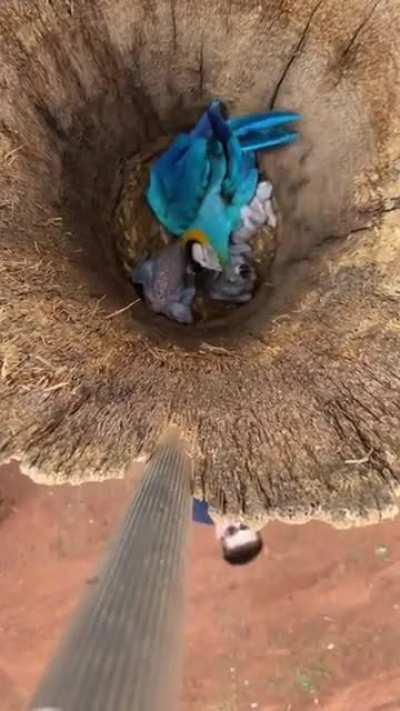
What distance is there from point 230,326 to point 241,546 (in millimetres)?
771

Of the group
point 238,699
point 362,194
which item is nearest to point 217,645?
point 238,699

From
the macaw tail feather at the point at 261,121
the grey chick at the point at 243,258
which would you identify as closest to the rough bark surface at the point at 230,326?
the macaw tail feather at the point at 261,121

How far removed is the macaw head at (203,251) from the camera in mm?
1713

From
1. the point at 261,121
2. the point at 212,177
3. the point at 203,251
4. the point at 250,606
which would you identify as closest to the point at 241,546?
the point at 250,606

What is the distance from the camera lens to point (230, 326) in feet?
5.43

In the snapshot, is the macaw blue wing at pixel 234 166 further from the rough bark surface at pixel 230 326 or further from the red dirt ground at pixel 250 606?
the red dirt ground at pixel 250 606

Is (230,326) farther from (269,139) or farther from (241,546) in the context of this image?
(241,546)

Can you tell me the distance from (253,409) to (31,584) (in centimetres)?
116

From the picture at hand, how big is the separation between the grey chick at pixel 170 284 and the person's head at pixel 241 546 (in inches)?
28.2

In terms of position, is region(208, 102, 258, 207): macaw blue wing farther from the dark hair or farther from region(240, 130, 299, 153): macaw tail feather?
the dark hair

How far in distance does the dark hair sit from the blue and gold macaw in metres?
0.84

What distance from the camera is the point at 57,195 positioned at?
146 cm

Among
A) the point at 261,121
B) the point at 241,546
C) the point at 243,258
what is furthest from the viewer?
the point at 241,546

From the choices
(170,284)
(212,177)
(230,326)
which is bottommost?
(230,326)
